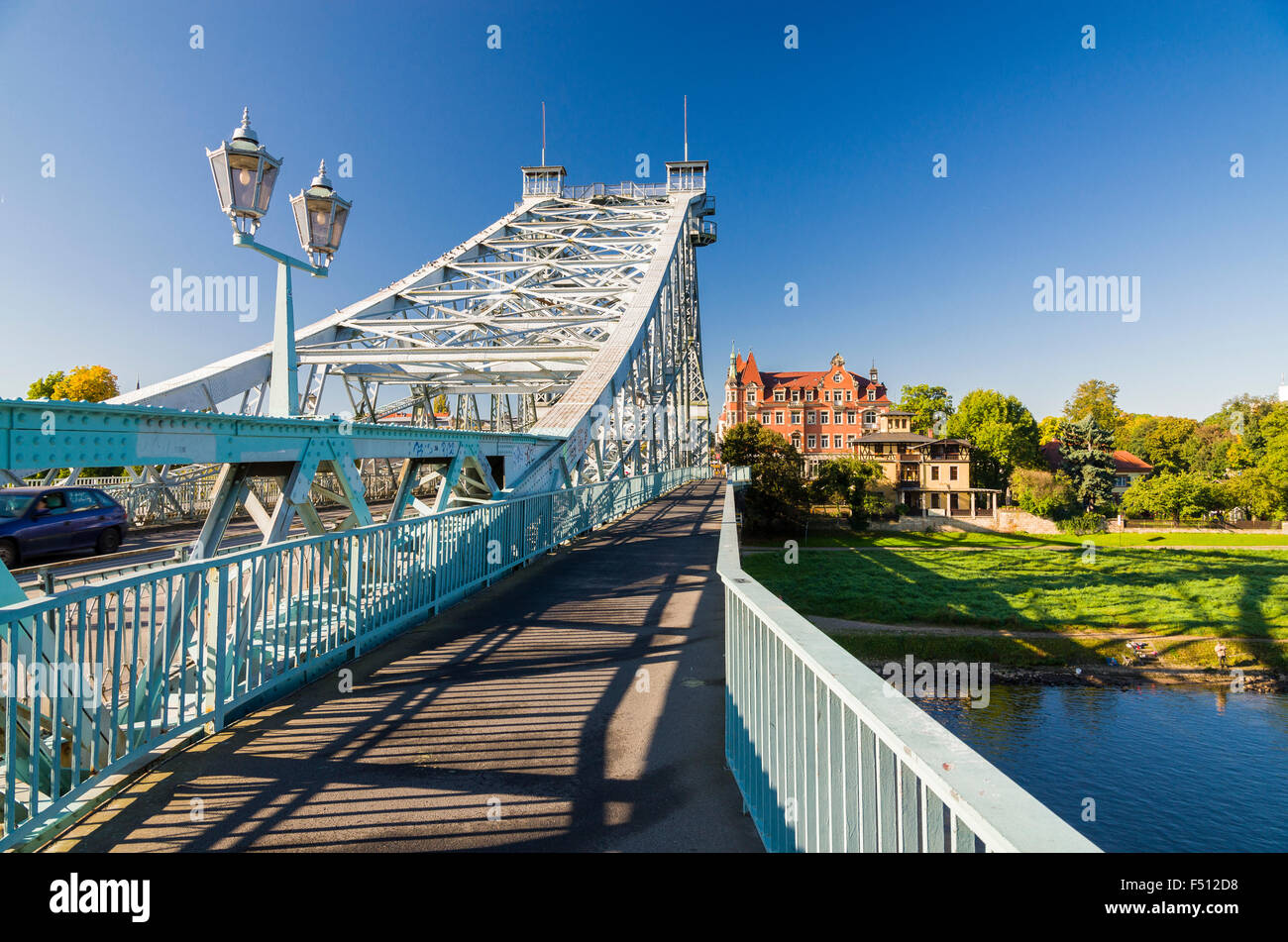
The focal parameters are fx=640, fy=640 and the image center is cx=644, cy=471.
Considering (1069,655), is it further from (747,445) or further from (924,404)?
(924,404)

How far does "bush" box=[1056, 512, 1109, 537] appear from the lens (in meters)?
48.2

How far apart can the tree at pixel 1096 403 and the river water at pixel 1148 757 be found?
2675 inches

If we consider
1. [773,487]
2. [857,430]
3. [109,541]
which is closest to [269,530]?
[109,541]

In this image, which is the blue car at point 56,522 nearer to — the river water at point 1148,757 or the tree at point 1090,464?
the river water at point 1148,757

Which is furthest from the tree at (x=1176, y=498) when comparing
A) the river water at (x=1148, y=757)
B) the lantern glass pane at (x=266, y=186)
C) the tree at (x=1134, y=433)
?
the lantern glass pane at (x=266, y=186)

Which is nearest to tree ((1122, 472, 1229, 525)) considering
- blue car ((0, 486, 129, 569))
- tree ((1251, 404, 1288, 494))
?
tree ((1251, 404, 1288, 494))

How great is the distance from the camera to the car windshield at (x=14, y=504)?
11453mm

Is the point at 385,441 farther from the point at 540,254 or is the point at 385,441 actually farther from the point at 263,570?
the point at 540,254

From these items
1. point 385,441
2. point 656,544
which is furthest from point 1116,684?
point 385,441

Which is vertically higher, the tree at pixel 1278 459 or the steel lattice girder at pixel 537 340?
the steel lattice girder at pixel 537 340

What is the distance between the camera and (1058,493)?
4897 centimetres

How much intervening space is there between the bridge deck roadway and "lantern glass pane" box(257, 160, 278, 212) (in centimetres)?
392
